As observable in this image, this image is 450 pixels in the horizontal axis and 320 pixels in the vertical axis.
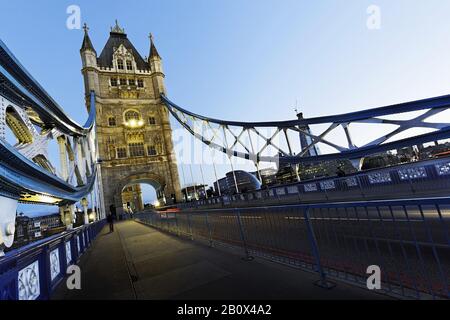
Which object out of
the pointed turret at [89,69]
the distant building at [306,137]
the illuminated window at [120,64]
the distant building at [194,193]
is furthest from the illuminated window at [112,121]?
the distant building at [306,137]

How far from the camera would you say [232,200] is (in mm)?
21391

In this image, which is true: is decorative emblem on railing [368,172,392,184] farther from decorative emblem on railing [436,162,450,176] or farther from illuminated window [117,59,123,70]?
illuminated window [117,59,123,70]

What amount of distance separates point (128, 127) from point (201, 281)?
128 ft

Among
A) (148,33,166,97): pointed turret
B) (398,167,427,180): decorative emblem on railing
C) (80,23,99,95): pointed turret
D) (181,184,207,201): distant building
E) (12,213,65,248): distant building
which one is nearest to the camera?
(398,167,427,180): decorative emblem on railing

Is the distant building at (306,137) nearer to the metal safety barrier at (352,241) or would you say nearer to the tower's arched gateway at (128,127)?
the metal safety barrier at (352,241)

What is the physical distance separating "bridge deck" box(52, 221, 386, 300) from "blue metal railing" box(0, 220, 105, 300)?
1.27 feet

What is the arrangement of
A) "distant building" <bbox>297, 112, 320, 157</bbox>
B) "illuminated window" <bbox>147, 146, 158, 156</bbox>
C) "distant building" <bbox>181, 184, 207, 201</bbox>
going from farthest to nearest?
"distant building" <bbox>181, 184, 207, 201</bbox>
"illuminated window" <bbox>147, 146, 158, 156</bbox>
"distant building" <bbox>297, 112, 320, 157</bbox>

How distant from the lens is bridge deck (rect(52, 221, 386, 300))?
10.1 ft

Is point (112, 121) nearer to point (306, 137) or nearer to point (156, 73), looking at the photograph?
point (156, 73)

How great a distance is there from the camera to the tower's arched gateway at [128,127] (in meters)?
35.8

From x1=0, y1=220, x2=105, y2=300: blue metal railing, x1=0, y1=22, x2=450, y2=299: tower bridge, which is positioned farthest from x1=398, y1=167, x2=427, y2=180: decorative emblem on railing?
x1=0, y1=220, x2=105, y2=300: blue metal railing

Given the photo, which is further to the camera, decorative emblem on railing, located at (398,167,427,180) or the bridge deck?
decorative emblem on railing, located at (398,167,427,180)

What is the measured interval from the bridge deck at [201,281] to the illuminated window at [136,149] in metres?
34.2
